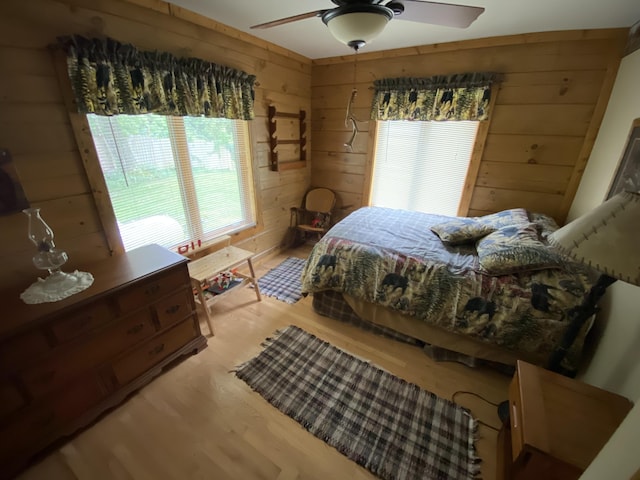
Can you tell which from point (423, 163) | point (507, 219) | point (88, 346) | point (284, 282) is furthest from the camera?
point (423, 163)

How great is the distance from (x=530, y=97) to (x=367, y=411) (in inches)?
114

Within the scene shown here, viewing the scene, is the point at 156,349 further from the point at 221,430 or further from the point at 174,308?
the point at 221,430

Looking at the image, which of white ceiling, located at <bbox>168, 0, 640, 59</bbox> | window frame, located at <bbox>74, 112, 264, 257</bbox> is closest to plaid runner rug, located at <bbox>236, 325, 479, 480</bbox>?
window frame, located at <bbox>74, 112, 264, 257</bbox>

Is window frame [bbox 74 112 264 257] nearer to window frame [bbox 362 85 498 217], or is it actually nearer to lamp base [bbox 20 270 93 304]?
lamp base [bbox 20 270 93 304]

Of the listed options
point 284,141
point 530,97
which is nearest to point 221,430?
point 284,141

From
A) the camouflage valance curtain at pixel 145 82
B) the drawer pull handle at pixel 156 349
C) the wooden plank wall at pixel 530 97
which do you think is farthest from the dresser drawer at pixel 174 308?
the wooden plank wall at pixel 530 97

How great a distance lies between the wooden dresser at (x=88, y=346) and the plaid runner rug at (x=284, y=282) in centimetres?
93

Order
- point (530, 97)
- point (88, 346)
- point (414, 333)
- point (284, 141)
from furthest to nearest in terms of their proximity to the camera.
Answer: point (284, 141) → point (530, 97) → point (414, 333) → point (88, 346)

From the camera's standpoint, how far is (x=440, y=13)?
1.30m

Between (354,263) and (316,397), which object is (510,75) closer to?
(354,263)

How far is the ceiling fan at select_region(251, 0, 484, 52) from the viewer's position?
3.77 feet

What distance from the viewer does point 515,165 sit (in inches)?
101

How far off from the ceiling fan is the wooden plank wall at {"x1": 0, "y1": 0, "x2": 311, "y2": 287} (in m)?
1.13

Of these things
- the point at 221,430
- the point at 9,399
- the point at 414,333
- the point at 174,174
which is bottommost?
the point at 221,430
